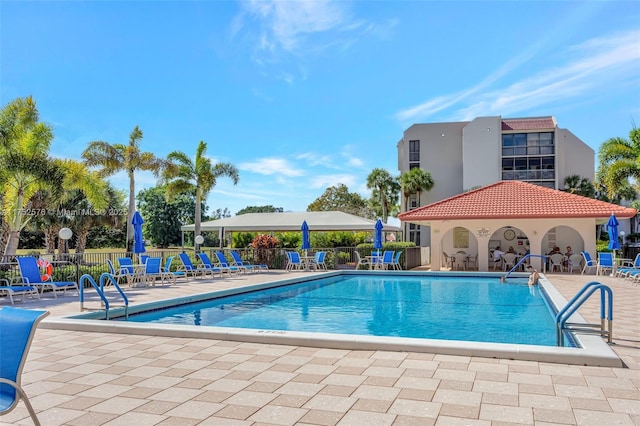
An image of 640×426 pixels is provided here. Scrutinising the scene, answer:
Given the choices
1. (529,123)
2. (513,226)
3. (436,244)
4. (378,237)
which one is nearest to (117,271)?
(378,237)

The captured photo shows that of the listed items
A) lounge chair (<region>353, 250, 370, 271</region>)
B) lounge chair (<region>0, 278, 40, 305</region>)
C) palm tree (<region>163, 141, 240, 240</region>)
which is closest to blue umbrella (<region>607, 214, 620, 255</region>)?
lounge chair (<region>353, 250, 370, 271</region>)

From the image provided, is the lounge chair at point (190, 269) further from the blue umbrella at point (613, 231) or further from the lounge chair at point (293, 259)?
the blue umbrella at point (613, 231)

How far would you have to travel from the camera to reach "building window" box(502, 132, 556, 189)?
43406 mm

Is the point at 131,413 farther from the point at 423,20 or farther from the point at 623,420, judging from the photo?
the point at 423,20

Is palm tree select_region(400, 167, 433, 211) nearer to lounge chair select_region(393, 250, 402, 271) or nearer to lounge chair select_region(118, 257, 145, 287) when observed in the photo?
lounge chair select_region(393, 250, 402, 271)

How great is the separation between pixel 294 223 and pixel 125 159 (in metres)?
10.2

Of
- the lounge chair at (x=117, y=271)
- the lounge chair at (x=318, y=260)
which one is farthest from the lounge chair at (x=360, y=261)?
the lounge chair at (x=117, y=271)

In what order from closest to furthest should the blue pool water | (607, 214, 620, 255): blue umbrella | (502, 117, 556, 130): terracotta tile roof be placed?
the blue pool water < (607, 214, 620, 255): blue umbrella < (502, 117, 556, 130): terracotta tile roof

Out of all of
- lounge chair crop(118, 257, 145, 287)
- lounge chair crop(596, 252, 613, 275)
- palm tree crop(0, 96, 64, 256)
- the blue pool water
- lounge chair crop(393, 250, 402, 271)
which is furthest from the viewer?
lounge chair crop(393, 250, 402, 271)

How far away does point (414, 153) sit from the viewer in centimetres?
4800

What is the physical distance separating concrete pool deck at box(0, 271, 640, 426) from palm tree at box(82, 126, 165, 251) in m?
20.8

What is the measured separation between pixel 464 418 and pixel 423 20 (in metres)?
11.9

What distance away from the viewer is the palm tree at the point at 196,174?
2896cm

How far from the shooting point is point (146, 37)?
48.1 ft
